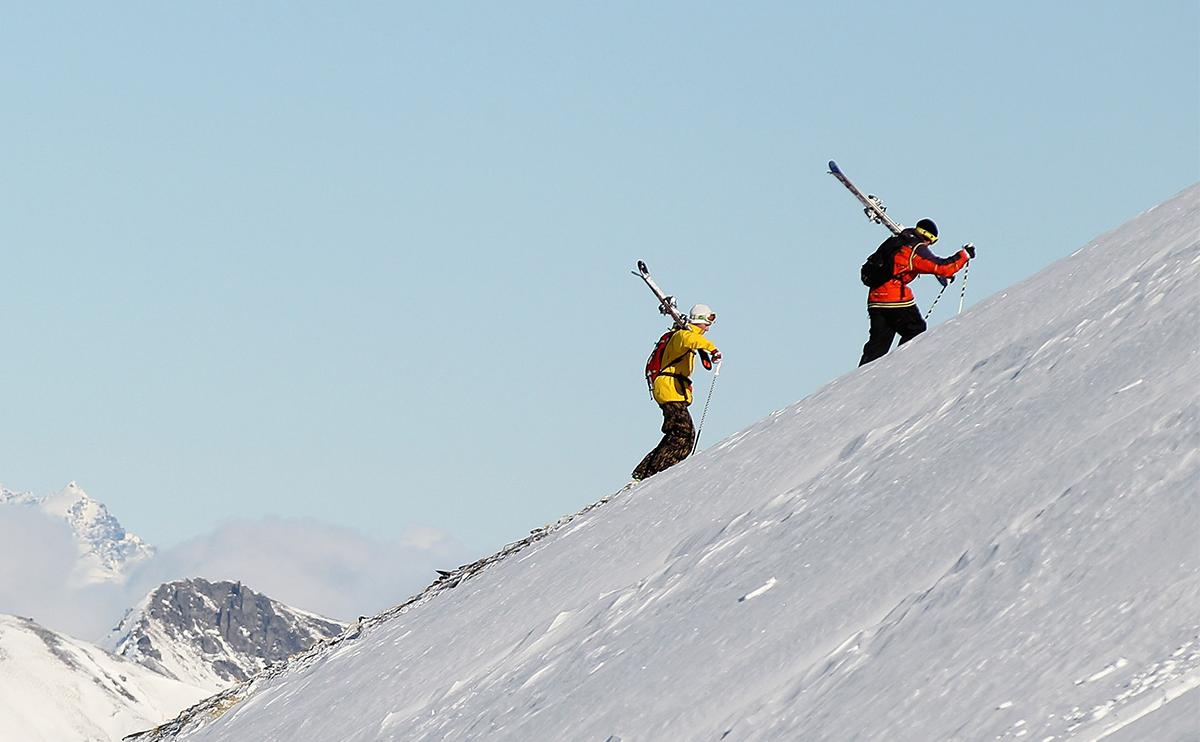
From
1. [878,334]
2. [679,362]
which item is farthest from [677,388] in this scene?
[878,334]

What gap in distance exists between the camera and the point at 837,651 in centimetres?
812

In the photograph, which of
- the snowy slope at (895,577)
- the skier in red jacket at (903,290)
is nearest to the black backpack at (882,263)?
the skier in red jacket at (903,290)

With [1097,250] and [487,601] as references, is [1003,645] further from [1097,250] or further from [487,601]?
[1097,250]

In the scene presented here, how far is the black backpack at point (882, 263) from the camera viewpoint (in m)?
19.0

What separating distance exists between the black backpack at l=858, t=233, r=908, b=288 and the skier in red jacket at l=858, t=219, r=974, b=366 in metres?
0.01

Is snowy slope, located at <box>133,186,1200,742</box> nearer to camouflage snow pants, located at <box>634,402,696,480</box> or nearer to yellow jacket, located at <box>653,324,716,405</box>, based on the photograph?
camouflage snow pants, located at <box>634,402,696,480</box>

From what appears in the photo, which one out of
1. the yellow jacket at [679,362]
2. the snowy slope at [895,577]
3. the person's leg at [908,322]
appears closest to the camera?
the snowy slope at [895,577]

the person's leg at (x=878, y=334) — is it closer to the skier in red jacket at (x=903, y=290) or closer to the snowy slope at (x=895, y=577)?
the skier in red jacket at (x=903, y=290)

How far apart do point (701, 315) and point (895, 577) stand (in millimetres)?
11600

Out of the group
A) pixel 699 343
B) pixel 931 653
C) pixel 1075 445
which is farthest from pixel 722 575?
pixel 699 343

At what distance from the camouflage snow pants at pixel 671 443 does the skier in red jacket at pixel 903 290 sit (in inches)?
77.9

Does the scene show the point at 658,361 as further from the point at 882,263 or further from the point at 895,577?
the point at 895,577

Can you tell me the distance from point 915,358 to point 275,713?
18.5ft

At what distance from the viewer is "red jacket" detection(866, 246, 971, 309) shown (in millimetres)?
18859
